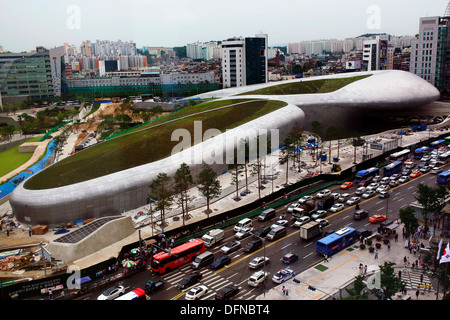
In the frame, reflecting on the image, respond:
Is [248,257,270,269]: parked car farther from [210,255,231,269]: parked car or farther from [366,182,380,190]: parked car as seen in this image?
[366,182,380,190]: parked car

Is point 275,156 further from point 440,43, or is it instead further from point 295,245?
point 440,43

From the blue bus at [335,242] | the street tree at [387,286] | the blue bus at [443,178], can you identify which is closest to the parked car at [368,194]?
the blue bus at [443,178]

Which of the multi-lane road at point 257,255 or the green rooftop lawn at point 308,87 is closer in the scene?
the multi-lane road at point 257,255

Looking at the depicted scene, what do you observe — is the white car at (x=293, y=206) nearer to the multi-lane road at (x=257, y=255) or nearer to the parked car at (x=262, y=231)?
the multi-lane road at (x=257, y=255)

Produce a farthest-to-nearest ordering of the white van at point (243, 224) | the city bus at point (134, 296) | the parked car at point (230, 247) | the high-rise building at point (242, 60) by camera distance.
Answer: the high-rise building at point (242, 60) < the white van at point (243, 224) < the parked car at point (230, 247) < the city bus at point (134, 296)

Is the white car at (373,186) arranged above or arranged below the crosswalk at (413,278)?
above

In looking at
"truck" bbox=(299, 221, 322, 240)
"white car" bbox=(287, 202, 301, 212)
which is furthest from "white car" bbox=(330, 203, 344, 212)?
"truck" bbox=(299, 221, 322, 240)

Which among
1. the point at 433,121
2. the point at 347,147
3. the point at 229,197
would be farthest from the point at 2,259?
the point at 433,121

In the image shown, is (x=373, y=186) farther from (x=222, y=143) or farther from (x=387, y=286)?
(x=387, y=286)
